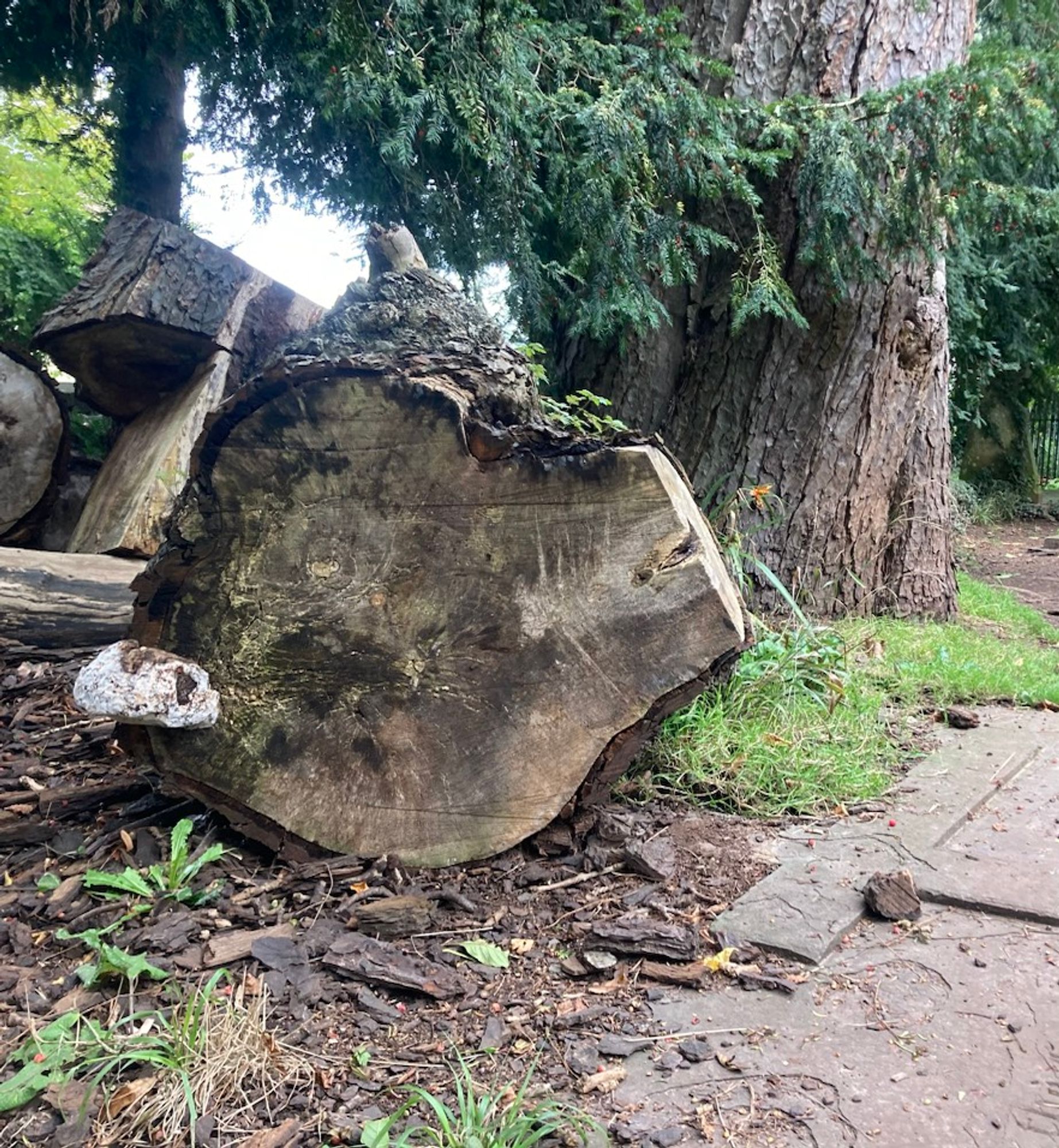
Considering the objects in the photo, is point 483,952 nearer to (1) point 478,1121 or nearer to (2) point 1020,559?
(1) point 478,1121

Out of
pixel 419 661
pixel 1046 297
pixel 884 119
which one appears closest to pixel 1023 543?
pixel 1046 297

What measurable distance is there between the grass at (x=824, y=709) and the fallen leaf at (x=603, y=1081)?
1205mm

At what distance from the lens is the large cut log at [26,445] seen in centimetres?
438

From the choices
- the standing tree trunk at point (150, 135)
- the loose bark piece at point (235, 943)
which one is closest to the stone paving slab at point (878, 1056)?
the loose bark piece at point (235, 943)

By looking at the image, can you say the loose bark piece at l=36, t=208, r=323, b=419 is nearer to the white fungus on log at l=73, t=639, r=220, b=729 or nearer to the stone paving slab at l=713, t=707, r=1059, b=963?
the white fungus on log at l=73, t=639, r=220, b=729

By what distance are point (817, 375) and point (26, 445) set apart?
386cm

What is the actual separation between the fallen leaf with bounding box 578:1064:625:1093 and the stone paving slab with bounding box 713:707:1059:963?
50cm

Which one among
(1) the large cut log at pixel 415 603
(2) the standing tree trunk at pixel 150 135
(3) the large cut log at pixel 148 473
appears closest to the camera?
(1) the large cut log at pixel 415 603

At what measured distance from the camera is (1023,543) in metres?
9.79

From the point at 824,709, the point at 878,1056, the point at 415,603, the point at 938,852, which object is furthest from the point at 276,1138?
the point at 824,709

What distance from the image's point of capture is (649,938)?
196 centimetres

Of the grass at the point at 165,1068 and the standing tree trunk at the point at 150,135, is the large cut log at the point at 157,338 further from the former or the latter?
the grass at the point at 165,1068

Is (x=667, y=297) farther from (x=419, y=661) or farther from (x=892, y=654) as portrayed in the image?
(x=419, y=661)

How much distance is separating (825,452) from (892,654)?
3.51ft
